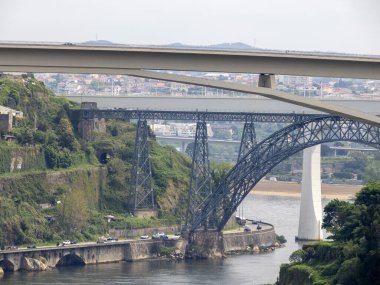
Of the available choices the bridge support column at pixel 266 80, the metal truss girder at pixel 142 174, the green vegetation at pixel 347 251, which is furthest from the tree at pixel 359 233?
the metal truss girder at pixel 142 174

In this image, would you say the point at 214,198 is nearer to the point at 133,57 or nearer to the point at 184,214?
the point at 184,214

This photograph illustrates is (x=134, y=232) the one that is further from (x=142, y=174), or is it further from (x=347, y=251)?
(x=347, y=251)

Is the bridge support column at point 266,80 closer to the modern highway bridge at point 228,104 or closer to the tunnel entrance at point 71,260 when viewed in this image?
the tunnel entrance at point 71,260

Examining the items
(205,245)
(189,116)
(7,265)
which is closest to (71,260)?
(7,265)

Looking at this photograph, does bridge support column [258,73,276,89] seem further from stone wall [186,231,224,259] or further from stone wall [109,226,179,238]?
stone wall [109,226,179,238]

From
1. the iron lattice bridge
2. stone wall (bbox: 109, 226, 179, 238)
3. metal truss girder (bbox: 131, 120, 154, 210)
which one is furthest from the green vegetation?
metal truss girder (bbox: 131, 120, 154, 210)

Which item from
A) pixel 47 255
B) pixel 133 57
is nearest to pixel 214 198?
pixel 47 255
